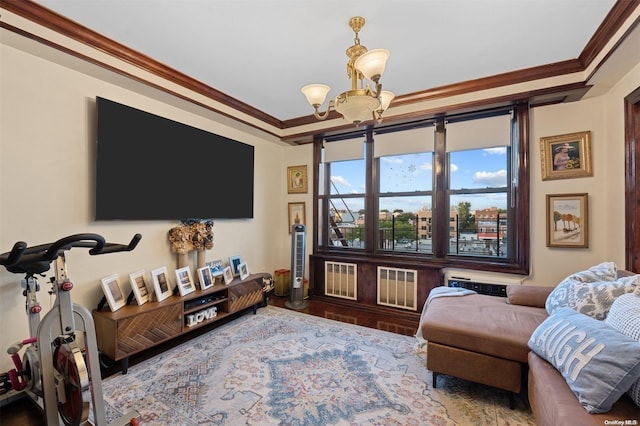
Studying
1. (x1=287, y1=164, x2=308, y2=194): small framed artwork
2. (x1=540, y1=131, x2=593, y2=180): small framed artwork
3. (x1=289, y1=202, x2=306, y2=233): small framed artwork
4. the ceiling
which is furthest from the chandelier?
(x1=289, y1=202, x2=306, y2=233): small framed artwork

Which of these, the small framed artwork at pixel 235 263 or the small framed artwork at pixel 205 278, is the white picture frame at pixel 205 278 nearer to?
the small framed artwork at pixel 205 278

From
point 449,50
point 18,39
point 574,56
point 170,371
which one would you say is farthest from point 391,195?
point 18,39

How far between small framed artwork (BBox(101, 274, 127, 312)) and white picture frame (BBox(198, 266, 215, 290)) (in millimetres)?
685

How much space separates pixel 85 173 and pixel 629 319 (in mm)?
3770

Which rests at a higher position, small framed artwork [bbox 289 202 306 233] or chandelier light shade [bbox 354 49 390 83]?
chandelier light shade [bbox 354 49 390 83]

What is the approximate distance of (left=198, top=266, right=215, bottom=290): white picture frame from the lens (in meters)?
2.95

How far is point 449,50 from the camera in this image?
234 centimetres

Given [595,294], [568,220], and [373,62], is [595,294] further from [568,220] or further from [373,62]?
[373,62]

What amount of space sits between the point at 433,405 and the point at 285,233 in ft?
10.6

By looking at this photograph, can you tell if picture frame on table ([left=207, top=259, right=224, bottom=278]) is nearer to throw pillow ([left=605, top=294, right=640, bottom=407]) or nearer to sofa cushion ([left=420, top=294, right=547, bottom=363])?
sofa cushion ([left=420, top=294, right=547, bottom=363])

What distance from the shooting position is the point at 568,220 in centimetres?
279

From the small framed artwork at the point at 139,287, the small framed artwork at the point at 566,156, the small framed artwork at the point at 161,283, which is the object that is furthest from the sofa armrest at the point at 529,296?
the small framed artwork at the point at 139,287

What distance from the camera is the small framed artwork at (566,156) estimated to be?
2734 millimetres

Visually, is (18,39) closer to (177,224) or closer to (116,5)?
(116,5)
